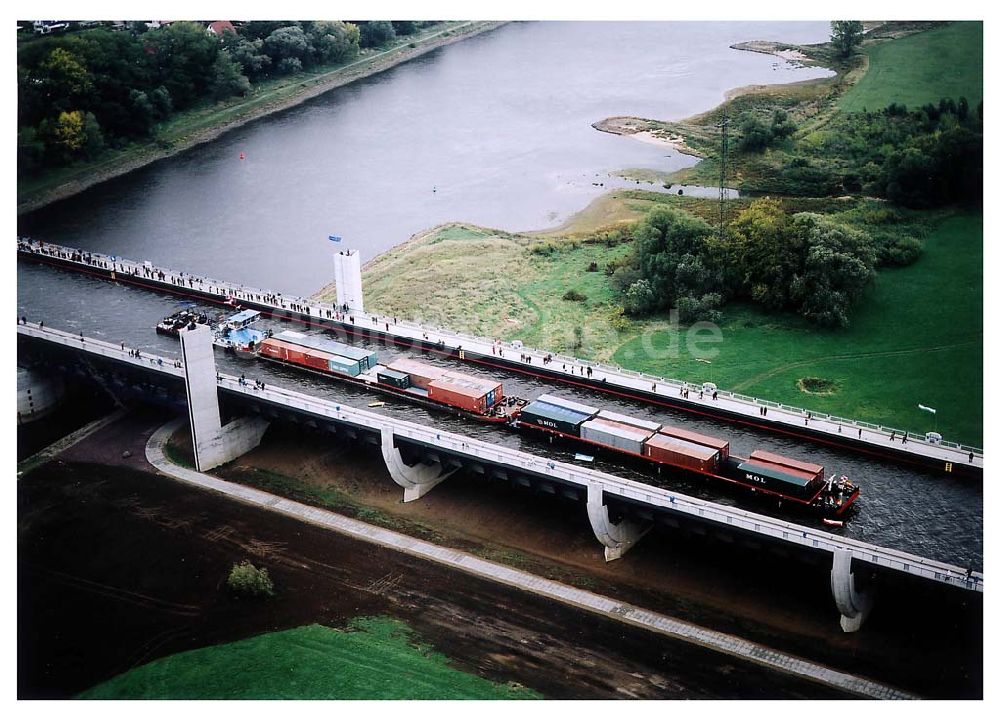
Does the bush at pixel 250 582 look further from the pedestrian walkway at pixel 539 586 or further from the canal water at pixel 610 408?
the canal water at pixel 610 408

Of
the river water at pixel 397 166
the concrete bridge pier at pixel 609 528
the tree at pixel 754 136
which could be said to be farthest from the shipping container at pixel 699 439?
the tree at pixel 754 136

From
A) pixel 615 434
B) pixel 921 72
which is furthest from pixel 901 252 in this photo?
pixel 615 434

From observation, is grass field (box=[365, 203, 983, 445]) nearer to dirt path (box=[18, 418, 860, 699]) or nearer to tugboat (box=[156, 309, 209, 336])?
tugboat (box=[156, 309, 209, 336])

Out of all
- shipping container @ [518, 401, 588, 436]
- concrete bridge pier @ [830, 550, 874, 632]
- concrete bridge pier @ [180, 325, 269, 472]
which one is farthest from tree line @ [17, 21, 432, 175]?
concrete bridge pier @ [830, 550, 874, 632]

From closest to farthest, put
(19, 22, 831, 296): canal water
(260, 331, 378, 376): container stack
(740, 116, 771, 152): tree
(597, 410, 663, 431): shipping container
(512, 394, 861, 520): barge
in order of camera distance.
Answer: (512, 394, 861, 520): barge < (597, 410, 663, 431): shipping container < (260, 331, 378, 376): container stack < (19, 22, 831, 296): canal water < (740, 116, 771, 152): tree

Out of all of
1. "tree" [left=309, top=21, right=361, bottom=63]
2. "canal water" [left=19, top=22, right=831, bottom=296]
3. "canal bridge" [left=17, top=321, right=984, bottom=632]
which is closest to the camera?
"canal bridge" [left=17, top=321, right=984, bottom=632]

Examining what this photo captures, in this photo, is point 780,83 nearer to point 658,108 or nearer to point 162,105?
point 658,108

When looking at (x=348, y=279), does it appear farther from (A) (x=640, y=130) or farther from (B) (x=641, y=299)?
(A) (x=640, y=130)
